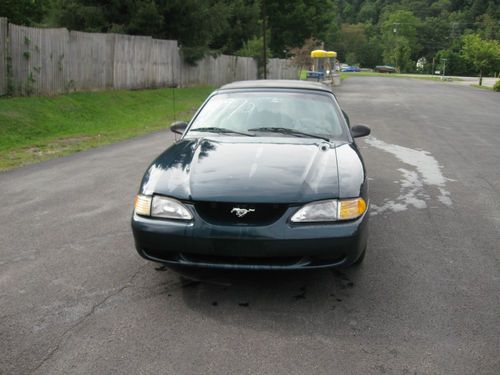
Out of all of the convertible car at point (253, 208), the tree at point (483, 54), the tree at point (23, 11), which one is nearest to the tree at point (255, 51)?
the tree at point (23, 11)

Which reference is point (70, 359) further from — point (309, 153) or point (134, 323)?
point (309, 153)

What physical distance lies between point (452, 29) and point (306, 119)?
14962 cm

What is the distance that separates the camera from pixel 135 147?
10.8 meters

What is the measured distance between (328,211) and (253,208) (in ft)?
1.65

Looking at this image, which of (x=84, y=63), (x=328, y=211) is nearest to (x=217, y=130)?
(x=328, y=211)

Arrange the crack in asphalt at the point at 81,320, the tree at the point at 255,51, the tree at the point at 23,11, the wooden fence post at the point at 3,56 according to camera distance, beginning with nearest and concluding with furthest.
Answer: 1. the crack in asphalt at the point at 81,320
2. the wooden fence post at the point at 3,56
3. the tree at the point at 23,11
4. the tree at the point at 255,51

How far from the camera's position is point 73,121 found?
14.6 m

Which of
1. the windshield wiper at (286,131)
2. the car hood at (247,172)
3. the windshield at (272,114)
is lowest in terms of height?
the car hood at (247,172)

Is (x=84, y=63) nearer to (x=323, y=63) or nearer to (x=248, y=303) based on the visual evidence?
(x=248, y=303)

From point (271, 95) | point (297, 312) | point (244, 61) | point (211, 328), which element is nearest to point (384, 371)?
point (297, 312)

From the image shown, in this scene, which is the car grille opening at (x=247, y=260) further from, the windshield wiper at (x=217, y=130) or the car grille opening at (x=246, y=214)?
the windshield wiper at (x=217, y=130)

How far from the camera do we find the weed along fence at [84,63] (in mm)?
14547

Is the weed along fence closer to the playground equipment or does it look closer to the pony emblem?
the pony emblem

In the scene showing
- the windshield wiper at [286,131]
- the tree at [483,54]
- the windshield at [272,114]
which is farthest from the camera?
the tree at [483,54]
